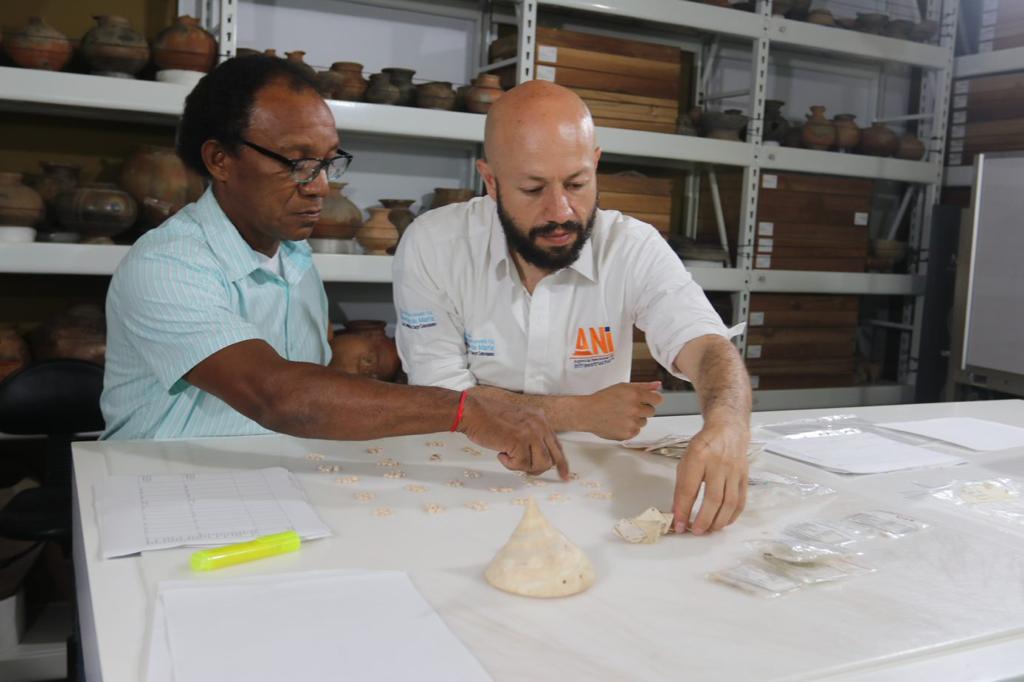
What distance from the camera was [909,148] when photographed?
13.7 feet

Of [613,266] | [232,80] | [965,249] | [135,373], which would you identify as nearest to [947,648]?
[613,266]

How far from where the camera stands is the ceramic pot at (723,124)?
12.1 feet

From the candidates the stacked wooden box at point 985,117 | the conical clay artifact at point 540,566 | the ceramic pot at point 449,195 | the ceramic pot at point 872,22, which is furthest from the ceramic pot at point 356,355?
the stacked wooden box at point 985,117

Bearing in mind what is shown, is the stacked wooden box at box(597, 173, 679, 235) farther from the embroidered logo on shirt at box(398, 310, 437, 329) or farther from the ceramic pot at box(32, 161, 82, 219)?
the ceramic pot at box(32, 161, 82, 219)

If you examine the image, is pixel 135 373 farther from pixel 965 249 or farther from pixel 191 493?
pixel 965 249

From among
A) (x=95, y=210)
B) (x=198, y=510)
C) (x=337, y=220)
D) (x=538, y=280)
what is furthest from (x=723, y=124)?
(x=198, y=510)

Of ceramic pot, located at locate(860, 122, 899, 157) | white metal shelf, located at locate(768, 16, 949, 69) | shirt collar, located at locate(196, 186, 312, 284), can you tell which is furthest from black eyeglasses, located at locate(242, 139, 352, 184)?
ceramic pot, located at locate(860, 122, 899, 157)

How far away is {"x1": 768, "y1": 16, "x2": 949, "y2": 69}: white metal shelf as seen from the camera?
3.74 metres

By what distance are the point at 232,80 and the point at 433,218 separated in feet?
1.70

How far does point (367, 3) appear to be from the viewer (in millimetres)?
3393

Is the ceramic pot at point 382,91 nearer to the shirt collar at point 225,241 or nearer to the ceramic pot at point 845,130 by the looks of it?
the shirt collar at point 225,241

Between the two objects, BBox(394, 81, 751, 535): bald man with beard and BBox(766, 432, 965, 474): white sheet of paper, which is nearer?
BBox(766, 432, 965, 474): white sheet of paper

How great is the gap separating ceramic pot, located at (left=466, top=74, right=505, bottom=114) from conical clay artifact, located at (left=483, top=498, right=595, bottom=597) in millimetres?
2432

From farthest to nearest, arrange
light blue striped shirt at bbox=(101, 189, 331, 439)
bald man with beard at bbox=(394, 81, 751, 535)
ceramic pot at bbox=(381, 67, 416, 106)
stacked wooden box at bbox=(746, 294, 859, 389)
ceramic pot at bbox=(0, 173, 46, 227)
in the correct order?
stacked wooden box at bbox=(746, 294, 859, 389)
ceramic pot at bbox=(381, 67, 416, 106)
ceramic pot at bbox=(0, 173, 46, 227)
bald man with beard at bbox=(394, 81, 751, 535)
light blue striped shirt at bbox=(101, 189, 331, 439)
